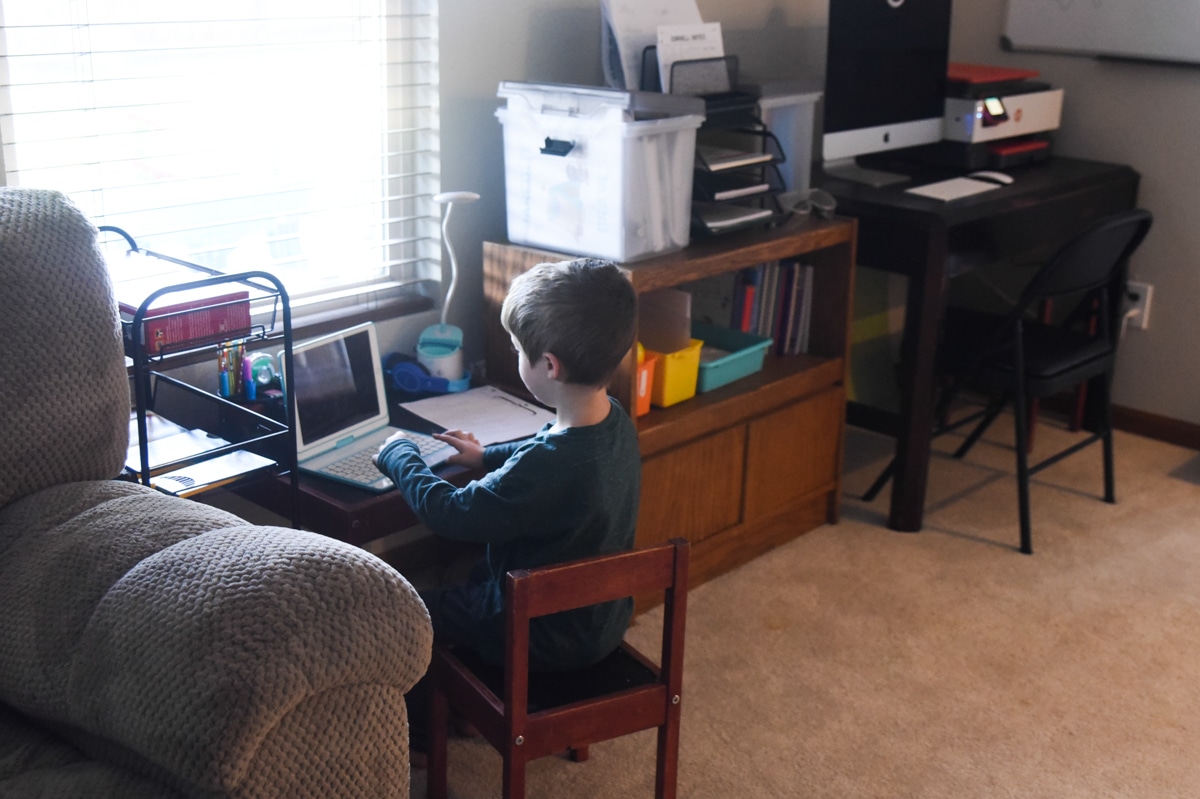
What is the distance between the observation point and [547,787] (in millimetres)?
1977

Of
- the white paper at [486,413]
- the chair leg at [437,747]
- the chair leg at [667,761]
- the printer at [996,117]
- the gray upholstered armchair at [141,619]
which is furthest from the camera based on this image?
the printer at [996,117]

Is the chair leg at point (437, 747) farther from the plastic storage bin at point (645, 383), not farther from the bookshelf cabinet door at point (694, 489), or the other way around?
the plastic storage bin at point (645, 383)

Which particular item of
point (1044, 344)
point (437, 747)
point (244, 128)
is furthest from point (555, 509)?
point (1044, 344)

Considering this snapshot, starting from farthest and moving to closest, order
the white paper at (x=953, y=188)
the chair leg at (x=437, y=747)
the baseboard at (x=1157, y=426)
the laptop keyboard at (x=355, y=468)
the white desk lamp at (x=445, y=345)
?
the baseboard at (x=1157, y=426), the white paper at (x=953, y=188), the white desk lamp at (x=445, y=345), the laptop keyboard at (x=355, y=468), the chair leg at (x=437, y=747)

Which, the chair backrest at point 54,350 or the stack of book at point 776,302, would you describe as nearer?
the chair backrest at point 54,350

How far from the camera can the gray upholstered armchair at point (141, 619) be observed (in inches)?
46.6

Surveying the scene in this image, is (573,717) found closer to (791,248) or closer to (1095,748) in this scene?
(1095,748)

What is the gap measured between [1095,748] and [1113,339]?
4.48 ft

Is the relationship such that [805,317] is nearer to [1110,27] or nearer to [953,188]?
[953,188]

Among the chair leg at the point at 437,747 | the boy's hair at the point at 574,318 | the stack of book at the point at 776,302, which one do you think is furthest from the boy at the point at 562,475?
the stack of book at the point at 776,302

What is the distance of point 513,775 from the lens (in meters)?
1.63

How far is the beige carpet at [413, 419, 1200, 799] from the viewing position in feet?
6.67

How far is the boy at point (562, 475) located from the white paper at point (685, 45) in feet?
2.76

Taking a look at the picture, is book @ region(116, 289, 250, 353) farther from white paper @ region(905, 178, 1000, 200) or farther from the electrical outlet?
the electrical outlet
